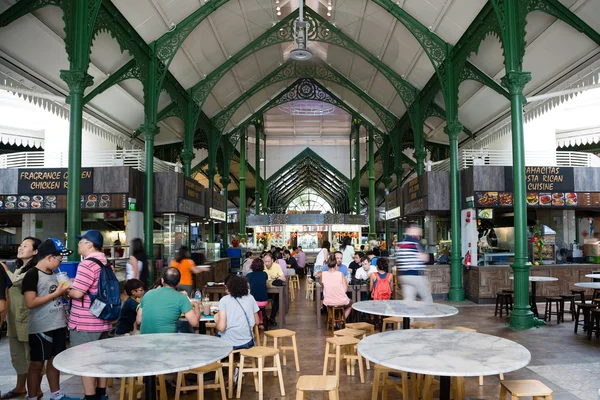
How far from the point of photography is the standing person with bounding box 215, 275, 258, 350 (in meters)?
4.68

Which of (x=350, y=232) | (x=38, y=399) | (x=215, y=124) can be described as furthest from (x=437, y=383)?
(x=350, y=232)

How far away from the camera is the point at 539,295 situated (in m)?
10.7

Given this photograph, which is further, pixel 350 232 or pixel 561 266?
pixel 350 232

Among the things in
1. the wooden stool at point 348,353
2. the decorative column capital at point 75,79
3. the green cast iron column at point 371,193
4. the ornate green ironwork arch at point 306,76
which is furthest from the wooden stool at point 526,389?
the green cast iron column at point 371,193

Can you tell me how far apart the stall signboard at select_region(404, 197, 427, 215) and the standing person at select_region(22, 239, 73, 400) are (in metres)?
9.87

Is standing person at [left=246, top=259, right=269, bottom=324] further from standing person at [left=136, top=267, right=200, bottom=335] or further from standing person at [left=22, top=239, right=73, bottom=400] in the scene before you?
standing person at [left=22, top=239, right=73, bottom=400]

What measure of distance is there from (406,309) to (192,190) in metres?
10.5

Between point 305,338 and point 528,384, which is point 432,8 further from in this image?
point 528,384

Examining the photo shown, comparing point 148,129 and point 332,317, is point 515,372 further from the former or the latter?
point 148,129

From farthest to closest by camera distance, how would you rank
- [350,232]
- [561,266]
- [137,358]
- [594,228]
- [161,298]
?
1. [350,232]
2. [594,228]
3. [561,266]
4. [161,298]
5. [137,358]

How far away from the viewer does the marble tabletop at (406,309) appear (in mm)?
4523

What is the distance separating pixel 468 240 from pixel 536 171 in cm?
226

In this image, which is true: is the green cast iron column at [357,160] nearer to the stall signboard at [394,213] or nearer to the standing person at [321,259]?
the stall signboard at [394,213]

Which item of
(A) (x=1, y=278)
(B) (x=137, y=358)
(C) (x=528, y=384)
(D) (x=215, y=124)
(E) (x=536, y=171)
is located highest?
(D) (x=215, y=124)
